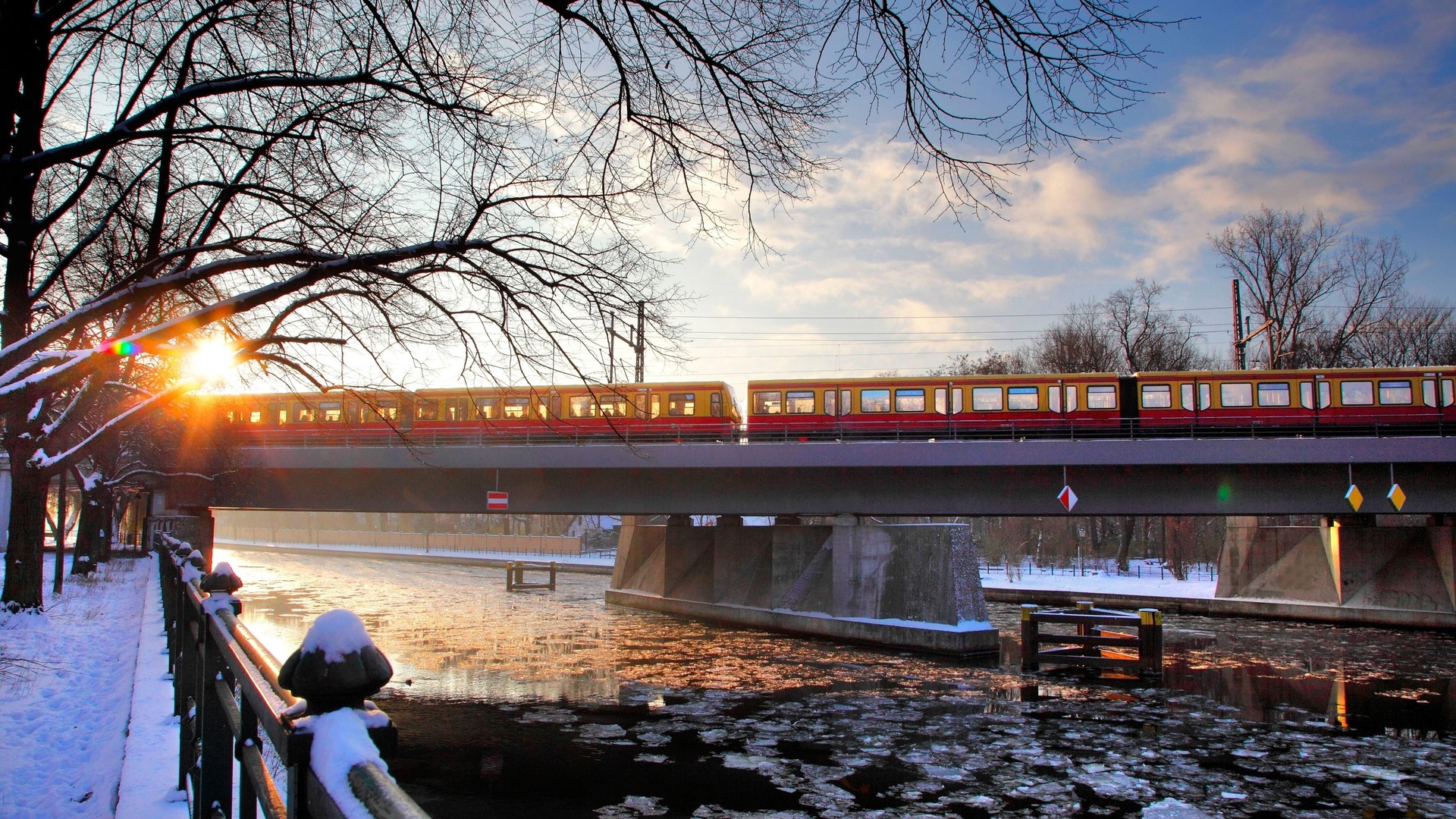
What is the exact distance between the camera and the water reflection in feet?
54.0

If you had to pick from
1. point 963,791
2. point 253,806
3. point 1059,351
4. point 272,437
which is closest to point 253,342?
point 253,806

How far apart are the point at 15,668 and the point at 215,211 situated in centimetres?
633

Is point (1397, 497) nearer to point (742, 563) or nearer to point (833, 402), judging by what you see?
point (833, 402)

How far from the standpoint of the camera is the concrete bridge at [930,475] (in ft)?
84.7

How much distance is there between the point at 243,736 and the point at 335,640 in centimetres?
146

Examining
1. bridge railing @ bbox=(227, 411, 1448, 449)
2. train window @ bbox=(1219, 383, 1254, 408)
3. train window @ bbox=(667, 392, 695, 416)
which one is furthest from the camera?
train window @ bbox=(667, 392, 695, 416)

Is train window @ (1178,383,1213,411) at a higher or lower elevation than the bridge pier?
higher

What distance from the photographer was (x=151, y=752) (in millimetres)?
7363

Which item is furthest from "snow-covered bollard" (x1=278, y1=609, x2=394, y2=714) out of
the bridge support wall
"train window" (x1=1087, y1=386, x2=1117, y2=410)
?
the bridge support wall

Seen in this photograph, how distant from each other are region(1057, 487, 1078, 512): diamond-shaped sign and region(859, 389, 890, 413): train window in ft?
23.1

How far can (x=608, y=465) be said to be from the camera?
93.8ft

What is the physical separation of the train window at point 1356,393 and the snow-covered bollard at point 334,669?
113 feet

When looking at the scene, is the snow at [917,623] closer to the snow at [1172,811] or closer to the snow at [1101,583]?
the snow at [1172,811]

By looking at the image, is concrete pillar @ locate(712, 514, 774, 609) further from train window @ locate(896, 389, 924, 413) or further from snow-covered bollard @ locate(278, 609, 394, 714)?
snow-covered bollard @ locate(278, 609, 394, 714)
